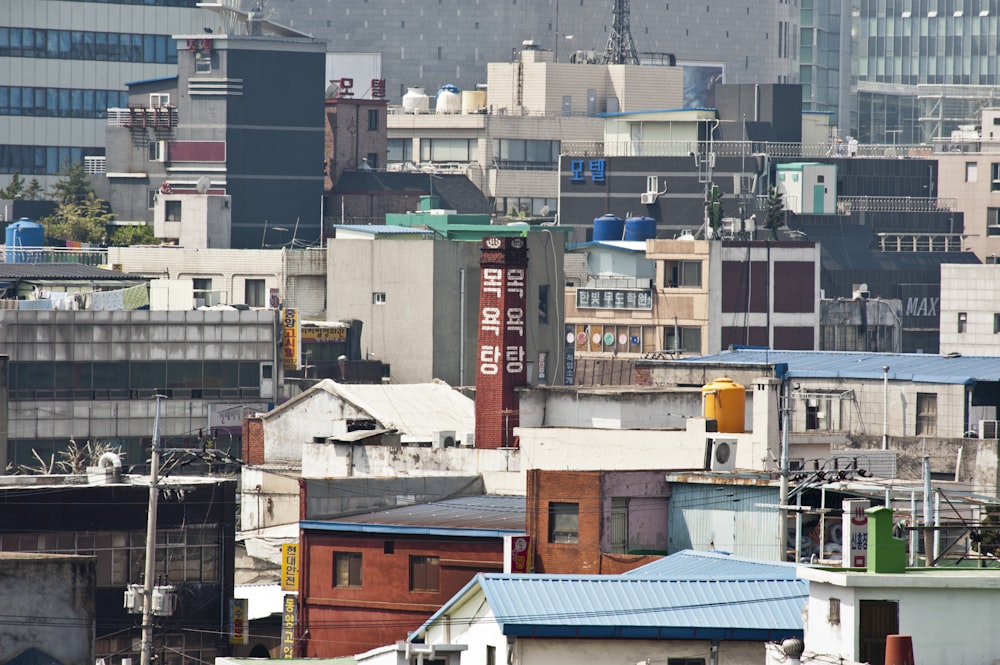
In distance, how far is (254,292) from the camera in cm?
12700

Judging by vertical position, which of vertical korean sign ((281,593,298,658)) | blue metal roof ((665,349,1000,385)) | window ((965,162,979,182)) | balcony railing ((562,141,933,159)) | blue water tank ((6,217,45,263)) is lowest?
vertical korean sign ((281,593,298,658))

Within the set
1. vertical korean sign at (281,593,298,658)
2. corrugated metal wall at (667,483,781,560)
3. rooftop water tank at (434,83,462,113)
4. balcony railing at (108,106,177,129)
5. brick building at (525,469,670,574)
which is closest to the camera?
corrugated metal wall at (667,483,781,560)

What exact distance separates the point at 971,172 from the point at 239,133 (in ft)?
194

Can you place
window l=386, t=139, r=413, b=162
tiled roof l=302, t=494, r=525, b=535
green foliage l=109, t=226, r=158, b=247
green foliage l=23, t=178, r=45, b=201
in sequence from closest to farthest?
1. tiled roof l=302, t=494, r=525, b=535
2. green foliage l=109, t=226, r=158, b=247
3. green foliage l=23, t=178, r=45, b=201
4. window l=386, t=139, r=413, b=162

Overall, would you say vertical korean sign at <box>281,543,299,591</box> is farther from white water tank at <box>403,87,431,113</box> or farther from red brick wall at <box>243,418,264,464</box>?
white water tank at <box>403,87,431,113</box>

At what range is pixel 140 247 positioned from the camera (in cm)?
12975

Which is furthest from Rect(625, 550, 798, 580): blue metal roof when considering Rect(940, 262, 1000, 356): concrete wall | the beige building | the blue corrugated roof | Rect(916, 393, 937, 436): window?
the beige building

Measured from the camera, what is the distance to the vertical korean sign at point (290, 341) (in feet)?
336

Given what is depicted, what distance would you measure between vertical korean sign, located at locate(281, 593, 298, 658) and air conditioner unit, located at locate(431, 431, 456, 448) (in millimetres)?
15771

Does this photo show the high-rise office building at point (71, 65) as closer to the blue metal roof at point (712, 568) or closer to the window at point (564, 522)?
the window at point (564, 522)

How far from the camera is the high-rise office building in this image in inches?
6954

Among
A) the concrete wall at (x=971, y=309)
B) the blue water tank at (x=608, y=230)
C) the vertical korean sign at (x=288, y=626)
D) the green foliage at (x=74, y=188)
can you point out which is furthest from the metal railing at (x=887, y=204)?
the vertical korean sign at (x=288, y=626)

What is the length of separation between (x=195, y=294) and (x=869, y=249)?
177 feet

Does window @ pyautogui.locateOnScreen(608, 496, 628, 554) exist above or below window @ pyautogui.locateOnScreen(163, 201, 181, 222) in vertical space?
below
